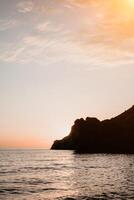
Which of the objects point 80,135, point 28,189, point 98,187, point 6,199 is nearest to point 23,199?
point 6,199

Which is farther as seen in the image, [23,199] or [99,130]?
[99,130]

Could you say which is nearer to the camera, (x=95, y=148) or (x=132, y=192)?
(x=132, y=192)

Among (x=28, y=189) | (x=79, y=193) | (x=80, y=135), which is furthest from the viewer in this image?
(x=80, y=135)

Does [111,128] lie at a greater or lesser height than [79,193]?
greater

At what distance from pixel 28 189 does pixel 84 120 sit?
161 metres

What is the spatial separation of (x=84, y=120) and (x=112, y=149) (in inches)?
919

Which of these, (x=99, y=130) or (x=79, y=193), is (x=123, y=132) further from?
(x=79, y=193)

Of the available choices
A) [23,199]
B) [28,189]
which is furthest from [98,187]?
[23,199]

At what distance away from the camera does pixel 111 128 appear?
199m

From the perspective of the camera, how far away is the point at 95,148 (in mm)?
192875

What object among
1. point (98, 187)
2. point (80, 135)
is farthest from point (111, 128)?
point (98, 187)

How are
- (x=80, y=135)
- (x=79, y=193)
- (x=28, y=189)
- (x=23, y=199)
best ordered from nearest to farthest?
(x=23, y=199) → (x=79, y=193) → (x=28, y=189) → (x=80, y=135)

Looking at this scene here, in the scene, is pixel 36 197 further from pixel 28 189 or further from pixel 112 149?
pixel 112 149

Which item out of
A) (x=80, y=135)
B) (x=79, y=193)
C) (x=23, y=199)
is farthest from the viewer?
(x=80, y=135)
